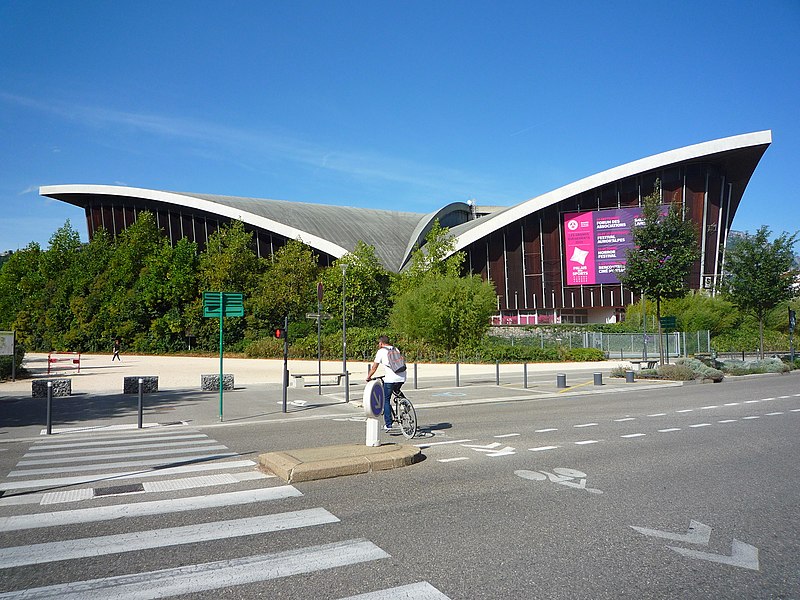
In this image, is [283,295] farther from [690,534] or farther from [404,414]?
[690,534]

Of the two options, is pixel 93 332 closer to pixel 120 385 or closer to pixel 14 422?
pixel 120 385

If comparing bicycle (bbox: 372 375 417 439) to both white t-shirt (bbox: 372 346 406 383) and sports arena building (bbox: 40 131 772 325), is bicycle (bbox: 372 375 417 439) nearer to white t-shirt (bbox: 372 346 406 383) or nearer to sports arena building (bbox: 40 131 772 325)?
white t-shirt (bbox: 372 346 406 383)

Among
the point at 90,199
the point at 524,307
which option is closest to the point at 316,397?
the point at 524,307

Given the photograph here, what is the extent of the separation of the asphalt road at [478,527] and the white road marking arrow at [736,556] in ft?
0.06

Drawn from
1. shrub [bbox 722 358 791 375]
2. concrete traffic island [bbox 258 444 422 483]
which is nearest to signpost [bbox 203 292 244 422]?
concrete traffic island [bbox 258 444 422 483]

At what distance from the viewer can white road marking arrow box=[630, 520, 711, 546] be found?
5508mm

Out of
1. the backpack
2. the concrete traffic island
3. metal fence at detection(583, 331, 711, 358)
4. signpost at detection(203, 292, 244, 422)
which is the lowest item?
the concrete traffic island

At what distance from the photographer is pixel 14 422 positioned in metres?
14.6

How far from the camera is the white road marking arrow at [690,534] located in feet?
18.1

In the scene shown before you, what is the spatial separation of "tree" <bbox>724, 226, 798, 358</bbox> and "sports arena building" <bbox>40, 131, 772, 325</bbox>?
98.6ft

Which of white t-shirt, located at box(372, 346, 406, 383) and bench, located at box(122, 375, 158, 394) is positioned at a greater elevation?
white t-shirt, located at box(372, 346, 406, 383)

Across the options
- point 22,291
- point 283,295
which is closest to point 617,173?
point 283,295

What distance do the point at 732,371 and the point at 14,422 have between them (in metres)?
27.1

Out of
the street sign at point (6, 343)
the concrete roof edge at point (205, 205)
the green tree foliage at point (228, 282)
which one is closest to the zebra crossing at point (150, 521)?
the street sign at point (6, 343)
